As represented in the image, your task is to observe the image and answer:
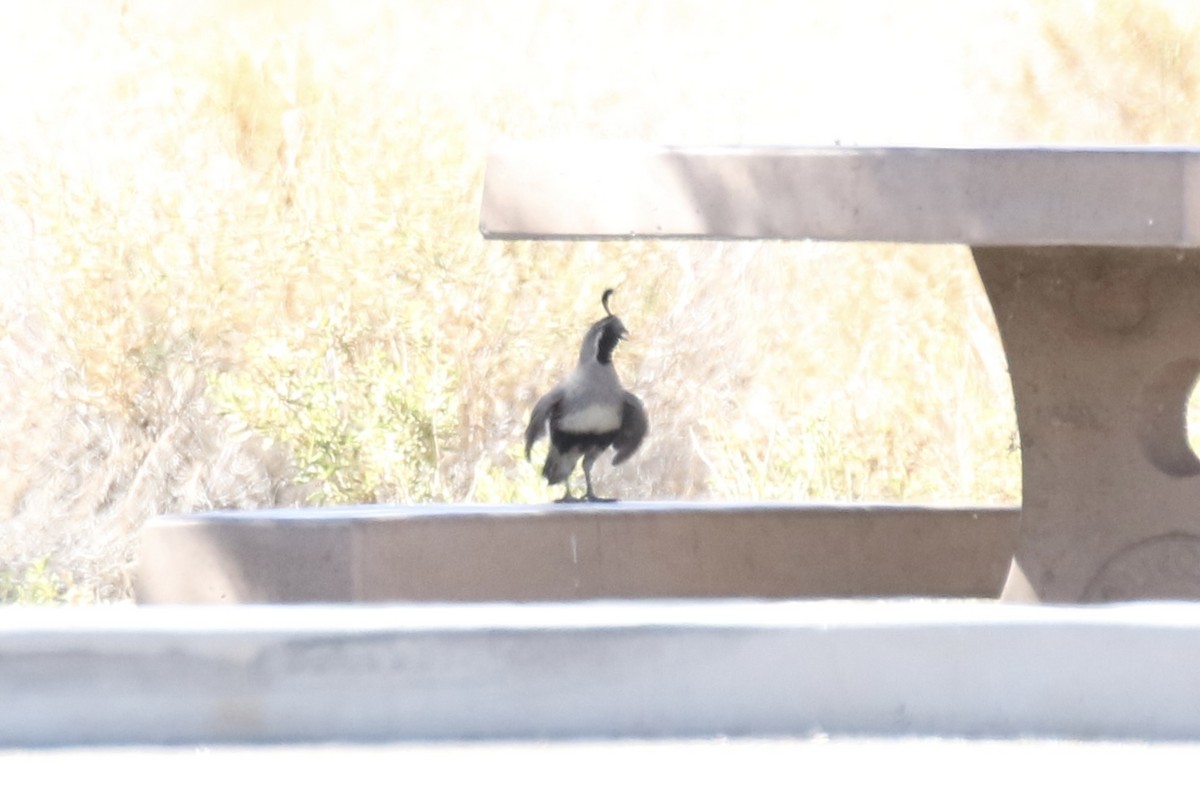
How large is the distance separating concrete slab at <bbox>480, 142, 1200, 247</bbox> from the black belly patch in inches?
98.8

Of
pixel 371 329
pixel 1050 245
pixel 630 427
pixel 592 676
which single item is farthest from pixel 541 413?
pixel 371 329

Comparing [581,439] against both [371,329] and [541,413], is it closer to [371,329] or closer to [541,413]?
[541,413]

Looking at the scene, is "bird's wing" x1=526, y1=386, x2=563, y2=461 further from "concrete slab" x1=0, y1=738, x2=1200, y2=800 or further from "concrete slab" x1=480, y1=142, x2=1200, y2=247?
"concrete slab" x1=0, y1=738, x2=1200, y2=800

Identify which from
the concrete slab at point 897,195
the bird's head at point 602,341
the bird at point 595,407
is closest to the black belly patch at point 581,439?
the bird at point 595,407

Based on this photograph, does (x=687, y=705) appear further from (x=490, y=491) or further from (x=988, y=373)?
(x=988, y=373)

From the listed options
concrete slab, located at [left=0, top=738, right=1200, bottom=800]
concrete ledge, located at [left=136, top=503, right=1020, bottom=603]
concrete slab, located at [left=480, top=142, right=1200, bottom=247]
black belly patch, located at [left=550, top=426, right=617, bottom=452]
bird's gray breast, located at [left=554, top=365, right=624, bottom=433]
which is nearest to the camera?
concrete slab, located at [left=0, top=738, right=1200, bottom=800]

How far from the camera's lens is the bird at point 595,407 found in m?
6.79

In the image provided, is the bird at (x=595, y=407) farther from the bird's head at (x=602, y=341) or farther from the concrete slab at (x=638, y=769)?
the concrete slab at (x=638, y=769)

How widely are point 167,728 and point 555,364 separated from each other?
755 centimetres

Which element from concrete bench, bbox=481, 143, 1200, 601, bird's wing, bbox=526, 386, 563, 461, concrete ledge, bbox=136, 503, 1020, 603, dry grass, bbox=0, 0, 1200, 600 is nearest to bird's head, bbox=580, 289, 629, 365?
bird's wing, bbox=526, 386, 563, 461

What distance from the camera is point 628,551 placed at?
6539mm

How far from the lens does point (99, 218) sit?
11.6 m

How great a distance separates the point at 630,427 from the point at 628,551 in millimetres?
486

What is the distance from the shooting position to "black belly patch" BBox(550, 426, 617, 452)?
6.90 meters
